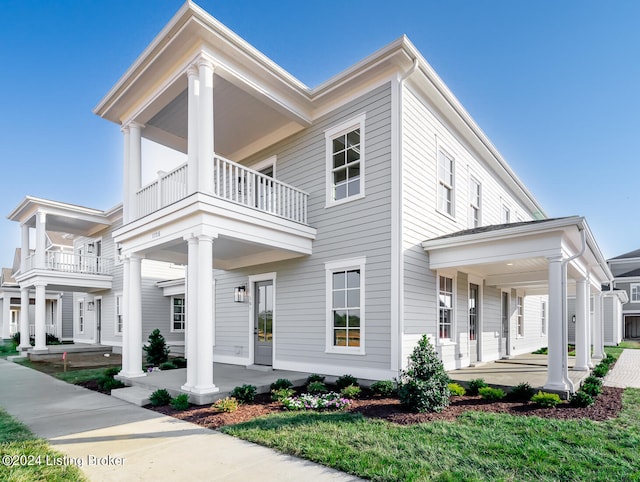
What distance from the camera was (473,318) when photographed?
11047 millimetres

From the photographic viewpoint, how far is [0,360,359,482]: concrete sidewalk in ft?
13.1

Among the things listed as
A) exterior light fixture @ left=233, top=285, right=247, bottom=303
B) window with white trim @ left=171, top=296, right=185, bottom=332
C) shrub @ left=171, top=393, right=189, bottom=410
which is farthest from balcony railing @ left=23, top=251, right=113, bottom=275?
shrub @ left=171, top=393, right=189, bottom=410

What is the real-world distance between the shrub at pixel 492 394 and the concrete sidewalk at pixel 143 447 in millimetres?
4084

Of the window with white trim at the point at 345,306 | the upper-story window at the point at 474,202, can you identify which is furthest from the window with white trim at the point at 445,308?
the upper-story window at the point at 474,202

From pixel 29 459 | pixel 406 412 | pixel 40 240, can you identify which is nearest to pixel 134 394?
pixel 29 459

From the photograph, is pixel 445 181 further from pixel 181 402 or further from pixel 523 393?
pixel 181 402

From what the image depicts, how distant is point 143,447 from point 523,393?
6079 mm

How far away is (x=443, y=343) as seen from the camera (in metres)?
9.21

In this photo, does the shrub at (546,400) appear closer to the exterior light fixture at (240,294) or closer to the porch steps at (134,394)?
the porch steps at (134,394)

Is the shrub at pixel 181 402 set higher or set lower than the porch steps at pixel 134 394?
higher

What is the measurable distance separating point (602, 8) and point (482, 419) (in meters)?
9.16

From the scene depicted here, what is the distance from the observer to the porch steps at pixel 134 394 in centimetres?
722

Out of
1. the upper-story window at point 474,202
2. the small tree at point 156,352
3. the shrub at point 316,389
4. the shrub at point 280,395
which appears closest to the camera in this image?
the shrub at point 280,395

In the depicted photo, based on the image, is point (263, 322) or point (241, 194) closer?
point (241, 194)
